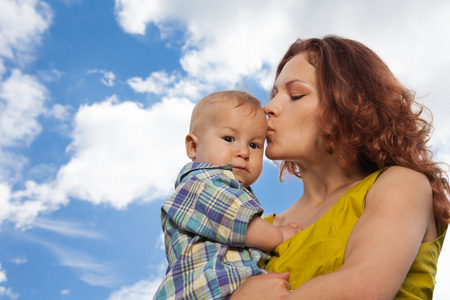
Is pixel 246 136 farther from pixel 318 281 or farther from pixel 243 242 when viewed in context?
pixel 318 281

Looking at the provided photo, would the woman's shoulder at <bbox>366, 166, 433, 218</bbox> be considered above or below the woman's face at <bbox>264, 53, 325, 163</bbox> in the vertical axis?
below

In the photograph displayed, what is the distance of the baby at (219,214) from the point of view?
2238 millimetres

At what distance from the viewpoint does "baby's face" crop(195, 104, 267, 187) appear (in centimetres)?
267

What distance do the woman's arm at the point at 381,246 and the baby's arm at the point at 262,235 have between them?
0.72 feet

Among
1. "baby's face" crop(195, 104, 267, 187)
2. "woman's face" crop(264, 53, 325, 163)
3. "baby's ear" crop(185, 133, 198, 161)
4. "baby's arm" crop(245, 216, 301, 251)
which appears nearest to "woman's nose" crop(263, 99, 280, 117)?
"woman's face" crop(264, 53, 325, 163)

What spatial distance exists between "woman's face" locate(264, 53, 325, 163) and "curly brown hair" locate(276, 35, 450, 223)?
0.19 ft

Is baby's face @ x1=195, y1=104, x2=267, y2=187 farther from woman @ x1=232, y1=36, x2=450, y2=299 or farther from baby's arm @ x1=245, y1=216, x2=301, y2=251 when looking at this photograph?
baby's arm @ x1=245, y1=216, x2=301, y2=251

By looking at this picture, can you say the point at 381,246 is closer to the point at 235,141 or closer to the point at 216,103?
the point at 235,141

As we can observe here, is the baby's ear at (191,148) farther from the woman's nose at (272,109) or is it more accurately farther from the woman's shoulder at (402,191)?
the woman's shoulder at (402,191)

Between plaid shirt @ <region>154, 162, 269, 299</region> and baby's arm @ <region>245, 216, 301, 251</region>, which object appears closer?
plaid shirt @ <region>154, 162, 269, 299</region>

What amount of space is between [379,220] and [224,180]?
0.82 meters

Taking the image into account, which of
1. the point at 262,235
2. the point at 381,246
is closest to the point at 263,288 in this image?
the point at 262,235

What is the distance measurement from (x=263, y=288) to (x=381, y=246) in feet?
1.86

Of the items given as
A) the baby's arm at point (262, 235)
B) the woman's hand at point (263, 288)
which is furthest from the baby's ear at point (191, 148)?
the woman's hand at point (263, 288)
